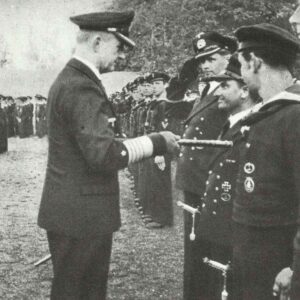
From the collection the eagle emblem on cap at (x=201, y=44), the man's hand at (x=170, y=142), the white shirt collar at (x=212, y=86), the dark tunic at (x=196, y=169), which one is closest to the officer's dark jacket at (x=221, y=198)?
the man's hand at (x=170, y=142)

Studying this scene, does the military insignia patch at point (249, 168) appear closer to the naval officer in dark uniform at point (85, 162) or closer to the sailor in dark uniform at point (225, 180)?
the sailor in dark uniform at point (225, 180)

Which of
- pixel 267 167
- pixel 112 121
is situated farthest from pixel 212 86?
pixel 267 167

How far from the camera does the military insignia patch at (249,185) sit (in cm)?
296

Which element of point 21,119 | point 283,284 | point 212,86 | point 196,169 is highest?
point 212,86

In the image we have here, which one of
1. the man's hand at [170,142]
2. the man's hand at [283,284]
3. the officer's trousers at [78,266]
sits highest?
the man's hand at [170,142]

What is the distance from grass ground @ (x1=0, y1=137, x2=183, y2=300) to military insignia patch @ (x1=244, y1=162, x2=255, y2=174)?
2.85 meters

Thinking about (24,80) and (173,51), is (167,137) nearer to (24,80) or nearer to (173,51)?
(173,51)

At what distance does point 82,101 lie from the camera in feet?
10.9

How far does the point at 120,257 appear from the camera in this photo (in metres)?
7.14

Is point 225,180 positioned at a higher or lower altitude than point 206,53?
lower

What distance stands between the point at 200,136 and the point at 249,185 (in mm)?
2160

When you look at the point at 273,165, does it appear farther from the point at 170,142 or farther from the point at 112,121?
the point at 112,121

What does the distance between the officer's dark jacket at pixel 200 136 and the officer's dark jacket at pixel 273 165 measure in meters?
2.07

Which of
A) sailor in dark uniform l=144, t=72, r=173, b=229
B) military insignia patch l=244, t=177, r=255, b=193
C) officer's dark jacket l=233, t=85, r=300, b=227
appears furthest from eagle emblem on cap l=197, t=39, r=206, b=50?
sailor in dark uniform l=144, t=72, r=173, b=229
